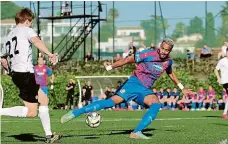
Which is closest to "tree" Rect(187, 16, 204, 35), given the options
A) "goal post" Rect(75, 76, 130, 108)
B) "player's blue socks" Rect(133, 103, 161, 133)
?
"goal post" Rect(75, 76, 130, 108)

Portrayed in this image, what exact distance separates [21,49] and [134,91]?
8.13 ft

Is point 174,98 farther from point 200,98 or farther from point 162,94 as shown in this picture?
point 200,98

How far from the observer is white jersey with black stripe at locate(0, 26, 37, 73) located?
11.0 meters

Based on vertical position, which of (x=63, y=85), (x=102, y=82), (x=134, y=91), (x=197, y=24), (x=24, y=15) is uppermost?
(x=24, y=15)

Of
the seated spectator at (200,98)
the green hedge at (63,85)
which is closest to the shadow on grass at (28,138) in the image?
the seated spectator at (200,98)

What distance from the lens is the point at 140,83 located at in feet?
41.1

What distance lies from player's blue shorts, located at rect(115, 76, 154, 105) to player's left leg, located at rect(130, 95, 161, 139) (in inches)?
3.9

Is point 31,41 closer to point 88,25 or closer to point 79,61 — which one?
point 79,61

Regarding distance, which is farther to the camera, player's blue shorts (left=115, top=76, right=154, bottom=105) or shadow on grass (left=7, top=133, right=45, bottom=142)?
player's blue shorts (left=115, top=76, right=154, bottom=105)

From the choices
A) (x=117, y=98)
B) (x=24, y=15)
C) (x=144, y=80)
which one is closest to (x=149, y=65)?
(x=144, y=80)

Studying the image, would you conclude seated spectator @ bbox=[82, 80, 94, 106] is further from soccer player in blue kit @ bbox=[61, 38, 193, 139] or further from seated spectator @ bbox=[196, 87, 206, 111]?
soccer player in blue kit @ bbox=[61, 38, 193, 139]

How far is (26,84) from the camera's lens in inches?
432

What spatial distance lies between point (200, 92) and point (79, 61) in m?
11.8

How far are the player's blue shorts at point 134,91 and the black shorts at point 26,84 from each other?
194cm
